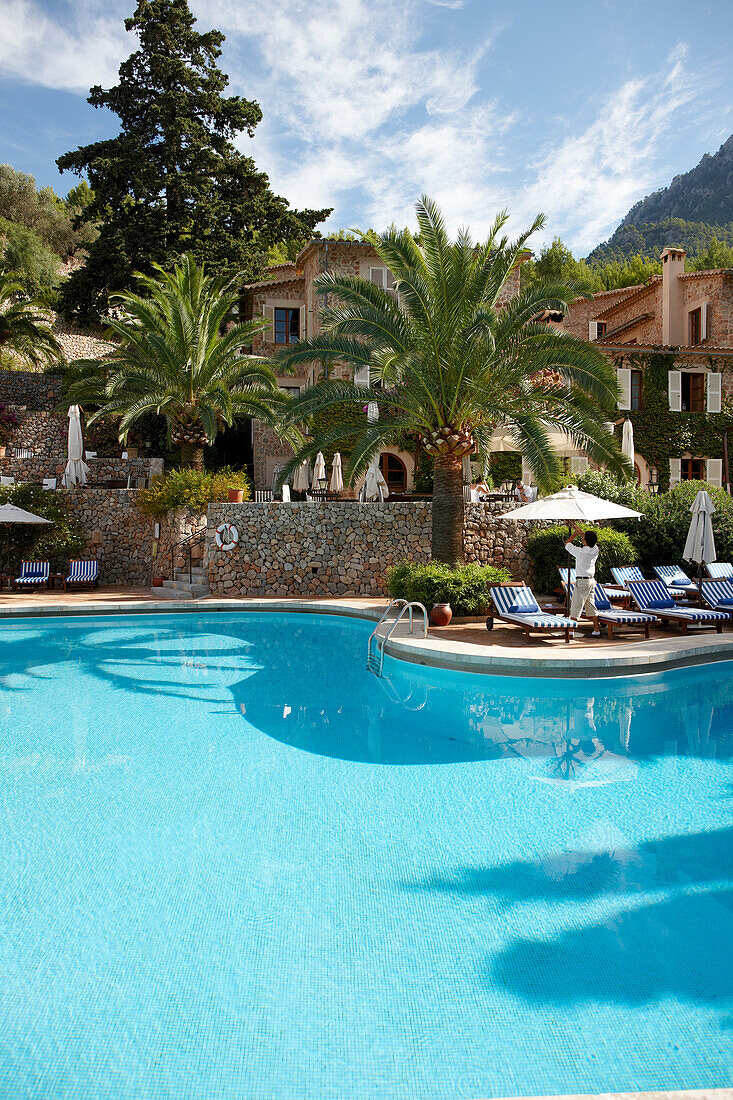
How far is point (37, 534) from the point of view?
19.5m

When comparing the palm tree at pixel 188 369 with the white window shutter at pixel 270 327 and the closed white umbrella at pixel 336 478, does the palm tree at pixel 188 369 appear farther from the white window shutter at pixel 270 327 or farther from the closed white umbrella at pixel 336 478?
the white window shutter at pixel 270 327

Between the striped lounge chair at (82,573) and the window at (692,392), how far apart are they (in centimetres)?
2247

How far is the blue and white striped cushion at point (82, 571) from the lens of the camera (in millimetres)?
18578

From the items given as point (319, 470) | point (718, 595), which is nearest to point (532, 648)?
point (718, 595)

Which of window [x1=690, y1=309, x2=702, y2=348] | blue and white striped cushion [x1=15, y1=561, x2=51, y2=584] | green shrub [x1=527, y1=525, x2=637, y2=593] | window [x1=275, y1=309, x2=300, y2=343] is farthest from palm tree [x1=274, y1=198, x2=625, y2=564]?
window [x1=690, y1=309, x2=702, y2=348]

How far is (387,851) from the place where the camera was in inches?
194

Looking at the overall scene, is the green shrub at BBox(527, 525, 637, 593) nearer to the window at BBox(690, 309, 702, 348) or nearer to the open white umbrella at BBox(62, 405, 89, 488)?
the open white umbrella at BBox(62, 405, 89, 488)

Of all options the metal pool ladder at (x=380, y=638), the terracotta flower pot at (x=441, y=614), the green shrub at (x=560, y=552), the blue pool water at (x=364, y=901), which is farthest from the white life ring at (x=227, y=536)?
the blue pool water at (x=364, y=901)

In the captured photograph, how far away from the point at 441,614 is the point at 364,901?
8.83 m

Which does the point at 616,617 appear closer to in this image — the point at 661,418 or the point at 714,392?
the point at 661,418

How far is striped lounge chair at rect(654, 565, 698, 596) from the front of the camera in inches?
538

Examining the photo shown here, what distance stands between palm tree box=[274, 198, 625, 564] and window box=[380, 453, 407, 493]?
36.7 feet

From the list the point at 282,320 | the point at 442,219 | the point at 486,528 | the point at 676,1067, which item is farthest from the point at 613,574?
the point at 282,320

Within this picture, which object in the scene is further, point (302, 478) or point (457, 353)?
point (302, 478)
